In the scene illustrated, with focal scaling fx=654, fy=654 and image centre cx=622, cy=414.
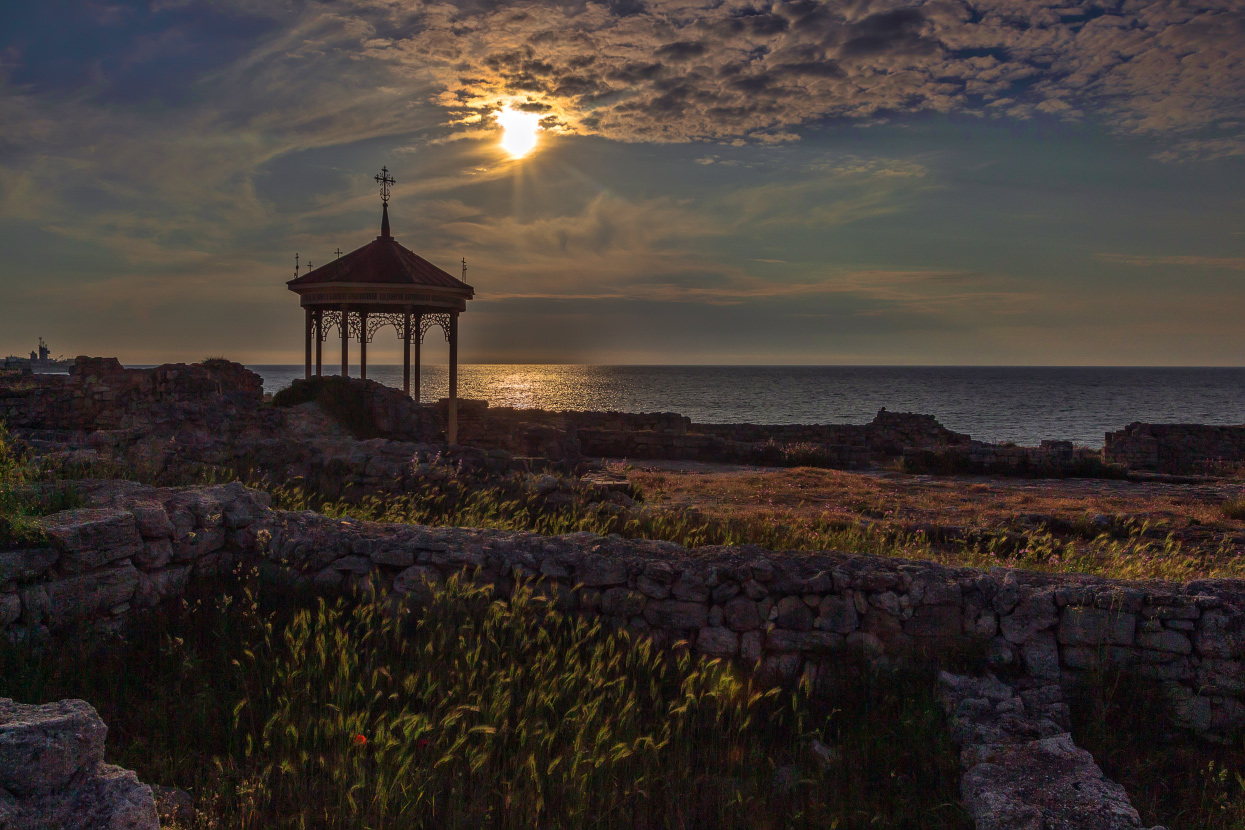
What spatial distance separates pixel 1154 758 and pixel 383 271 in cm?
1985

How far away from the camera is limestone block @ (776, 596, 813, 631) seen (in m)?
5.54

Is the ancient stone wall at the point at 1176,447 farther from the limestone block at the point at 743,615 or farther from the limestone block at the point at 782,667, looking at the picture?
the limestone block at the point at 743,615

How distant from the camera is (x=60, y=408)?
56.1 ft

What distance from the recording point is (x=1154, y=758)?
465 cm

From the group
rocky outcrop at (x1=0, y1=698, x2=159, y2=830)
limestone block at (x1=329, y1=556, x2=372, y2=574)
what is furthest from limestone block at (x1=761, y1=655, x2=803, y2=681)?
rocky outcrop at (x1=0, y1=698, x2=159, y2=830)

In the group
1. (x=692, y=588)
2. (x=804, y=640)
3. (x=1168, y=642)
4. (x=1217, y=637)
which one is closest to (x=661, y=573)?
(x=692, y=588)

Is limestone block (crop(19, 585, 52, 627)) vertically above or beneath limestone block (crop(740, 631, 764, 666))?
above

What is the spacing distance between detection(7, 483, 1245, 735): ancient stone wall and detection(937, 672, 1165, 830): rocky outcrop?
360 mm

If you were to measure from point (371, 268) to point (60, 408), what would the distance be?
28.6 feet

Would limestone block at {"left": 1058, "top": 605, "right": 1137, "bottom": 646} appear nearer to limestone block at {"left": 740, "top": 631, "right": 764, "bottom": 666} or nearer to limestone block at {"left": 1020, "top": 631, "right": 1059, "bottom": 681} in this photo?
limestone block at {"left": 1020, "top": 631, "right": 1059, "bottom": 681}

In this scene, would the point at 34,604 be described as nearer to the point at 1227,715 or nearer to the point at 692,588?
the point at 692,588

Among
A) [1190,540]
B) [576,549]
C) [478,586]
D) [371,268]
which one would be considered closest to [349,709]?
[478,586]

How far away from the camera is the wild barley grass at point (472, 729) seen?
357 cm

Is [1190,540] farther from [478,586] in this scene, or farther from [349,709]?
[349,709]
